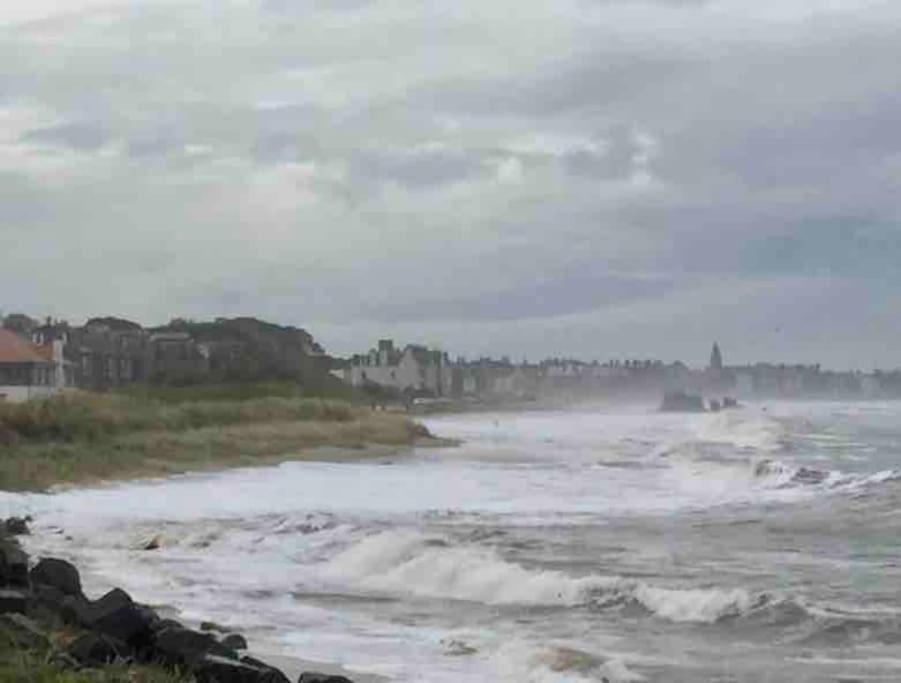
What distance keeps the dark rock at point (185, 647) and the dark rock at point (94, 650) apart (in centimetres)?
42

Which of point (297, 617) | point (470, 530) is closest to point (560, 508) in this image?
point (470, 530)

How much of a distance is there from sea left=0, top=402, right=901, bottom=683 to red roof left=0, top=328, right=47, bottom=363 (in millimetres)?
28056

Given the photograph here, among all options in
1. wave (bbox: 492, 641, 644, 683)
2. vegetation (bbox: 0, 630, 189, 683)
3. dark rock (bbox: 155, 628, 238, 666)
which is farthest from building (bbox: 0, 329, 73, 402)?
vegetation (bbox: 0, 630, 189, 683)

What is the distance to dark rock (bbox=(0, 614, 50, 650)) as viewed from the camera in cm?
972

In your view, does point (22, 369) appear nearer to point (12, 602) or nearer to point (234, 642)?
point (234, 642)

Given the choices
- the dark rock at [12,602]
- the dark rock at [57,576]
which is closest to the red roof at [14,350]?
the dark rock at [57,576]

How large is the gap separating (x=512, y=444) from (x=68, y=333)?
45.2 m

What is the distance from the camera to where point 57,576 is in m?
14.6

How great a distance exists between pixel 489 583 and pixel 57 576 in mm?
6371

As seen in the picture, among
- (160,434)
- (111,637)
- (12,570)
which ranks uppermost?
(160,434)

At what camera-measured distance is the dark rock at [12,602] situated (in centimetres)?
1125

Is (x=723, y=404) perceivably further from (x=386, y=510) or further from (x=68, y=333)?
(x=386, y=510)

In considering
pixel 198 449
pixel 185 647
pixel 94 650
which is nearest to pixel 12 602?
pixel 185 647

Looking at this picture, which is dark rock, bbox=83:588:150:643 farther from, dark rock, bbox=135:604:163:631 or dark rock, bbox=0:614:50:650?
dark rock, bbox=0:614:50:650
